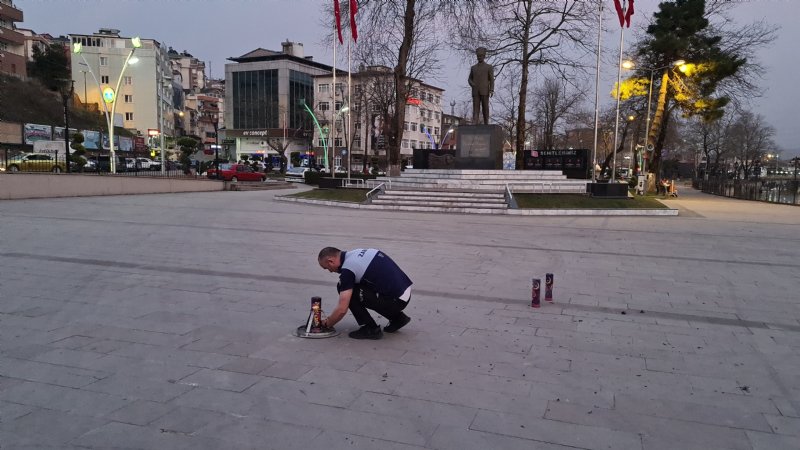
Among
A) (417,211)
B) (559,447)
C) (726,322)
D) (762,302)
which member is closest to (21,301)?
(559,447)

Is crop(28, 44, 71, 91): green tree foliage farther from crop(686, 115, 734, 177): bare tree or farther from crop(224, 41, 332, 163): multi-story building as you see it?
crop(686, 115, 734, 177): bare tree

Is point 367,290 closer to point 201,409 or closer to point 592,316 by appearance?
point 201,409

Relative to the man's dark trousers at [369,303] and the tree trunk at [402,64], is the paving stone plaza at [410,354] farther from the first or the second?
the tree trunk at [402,64]

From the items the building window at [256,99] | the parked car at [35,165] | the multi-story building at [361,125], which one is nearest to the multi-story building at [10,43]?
the building window at [256,99]

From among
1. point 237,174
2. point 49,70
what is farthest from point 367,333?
point 49,70

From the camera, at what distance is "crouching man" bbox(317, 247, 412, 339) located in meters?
4.91

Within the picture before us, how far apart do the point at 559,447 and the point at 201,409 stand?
255 centimetres

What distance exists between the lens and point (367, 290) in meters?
5.02

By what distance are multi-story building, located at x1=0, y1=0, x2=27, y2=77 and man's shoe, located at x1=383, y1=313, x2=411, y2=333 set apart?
69.4m

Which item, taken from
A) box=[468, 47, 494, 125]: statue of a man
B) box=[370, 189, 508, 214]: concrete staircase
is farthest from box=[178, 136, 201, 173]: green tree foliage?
box=[468, 47, 494, 125]: statue of a man

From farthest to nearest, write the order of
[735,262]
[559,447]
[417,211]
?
1. [417,211]
2. [735,262]
3. [559,447]

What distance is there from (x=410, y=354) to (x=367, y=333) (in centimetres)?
59

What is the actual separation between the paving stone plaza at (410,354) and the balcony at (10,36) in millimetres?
64506

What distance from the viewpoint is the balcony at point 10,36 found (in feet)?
191
